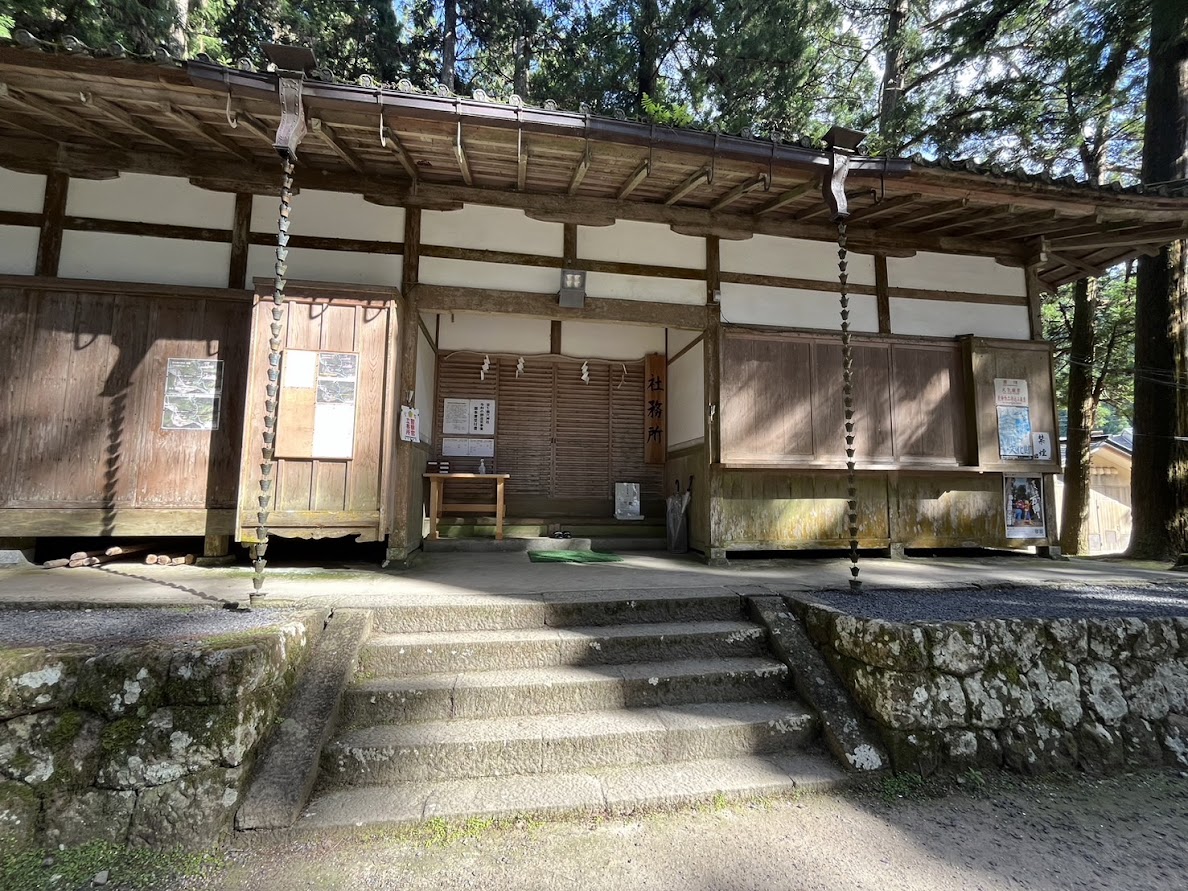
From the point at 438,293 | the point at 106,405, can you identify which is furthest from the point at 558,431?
the point at 106,405

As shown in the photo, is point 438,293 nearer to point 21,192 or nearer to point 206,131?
point 206,131

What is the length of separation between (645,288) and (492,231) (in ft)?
5.35

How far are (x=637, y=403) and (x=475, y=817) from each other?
Answer: 227 inches

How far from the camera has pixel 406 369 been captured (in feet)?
17.2

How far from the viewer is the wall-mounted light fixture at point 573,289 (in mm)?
5438

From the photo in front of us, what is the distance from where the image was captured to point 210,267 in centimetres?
503

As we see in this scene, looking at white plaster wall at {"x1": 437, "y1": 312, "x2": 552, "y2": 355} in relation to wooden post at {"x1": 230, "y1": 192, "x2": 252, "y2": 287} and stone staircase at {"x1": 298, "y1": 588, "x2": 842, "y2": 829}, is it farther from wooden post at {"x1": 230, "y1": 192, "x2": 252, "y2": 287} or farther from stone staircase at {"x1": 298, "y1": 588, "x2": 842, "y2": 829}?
stone staircase at {"x1": 298, "y1": 588, "x2": 842, "y2": 829}

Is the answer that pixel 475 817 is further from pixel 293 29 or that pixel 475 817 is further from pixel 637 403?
pixel 293 29

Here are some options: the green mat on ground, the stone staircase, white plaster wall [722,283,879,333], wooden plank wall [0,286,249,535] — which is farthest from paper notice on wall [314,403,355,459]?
white plaster wall [722,283,879,333]

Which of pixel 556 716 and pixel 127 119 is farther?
pixel 127 119

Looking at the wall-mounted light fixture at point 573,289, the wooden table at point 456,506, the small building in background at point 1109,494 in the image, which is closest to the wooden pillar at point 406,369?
the wooden table at point 456,506

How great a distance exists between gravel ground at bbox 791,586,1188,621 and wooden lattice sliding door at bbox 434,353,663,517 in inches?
144

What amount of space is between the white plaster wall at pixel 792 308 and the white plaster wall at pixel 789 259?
0.19 metres

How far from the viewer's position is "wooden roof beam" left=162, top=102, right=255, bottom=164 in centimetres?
407
